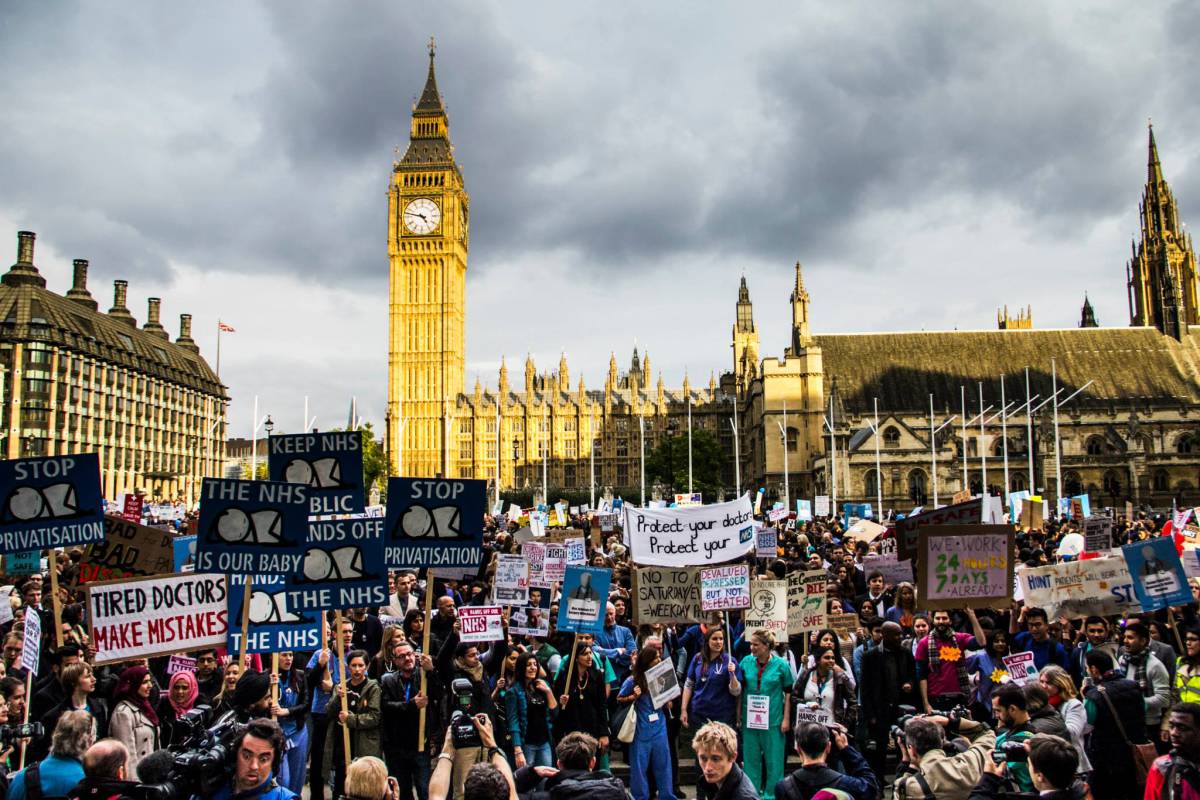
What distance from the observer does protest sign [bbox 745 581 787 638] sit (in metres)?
9.80

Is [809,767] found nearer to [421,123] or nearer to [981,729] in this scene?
[981,729]

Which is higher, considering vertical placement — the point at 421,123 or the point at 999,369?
the point at 421,123

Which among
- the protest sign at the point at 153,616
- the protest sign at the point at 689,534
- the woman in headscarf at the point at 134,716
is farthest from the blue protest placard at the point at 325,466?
the protest sign at the point at 689,534

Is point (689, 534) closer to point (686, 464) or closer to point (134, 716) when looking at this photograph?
point (134, 716)

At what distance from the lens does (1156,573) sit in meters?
9.40

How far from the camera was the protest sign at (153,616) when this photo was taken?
25.8 feet

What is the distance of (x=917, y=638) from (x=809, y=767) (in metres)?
4.17

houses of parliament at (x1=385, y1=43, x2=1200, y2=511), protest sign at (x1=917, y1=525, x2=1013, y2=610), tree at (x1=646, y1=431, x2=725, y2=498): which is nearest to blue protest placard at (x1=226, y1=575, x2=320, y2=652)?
protest sign at (x1=917, y1=525, x2=1013, y2=610)

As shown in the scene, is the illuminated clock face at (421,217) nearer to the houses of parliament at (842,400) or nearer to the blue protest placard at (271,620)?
the houses of parliament at (842,400)

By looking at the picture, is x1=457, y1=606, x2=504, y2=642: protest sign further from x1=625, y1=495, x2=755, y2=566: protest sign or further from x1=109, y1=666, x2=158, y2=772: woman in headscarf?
x1=625, y1=495, x2=755, y2=566: protest sign

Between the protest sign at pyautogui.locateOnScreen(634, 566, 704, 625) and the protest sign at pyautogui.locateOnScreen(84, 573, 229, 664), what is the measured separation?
3.85m

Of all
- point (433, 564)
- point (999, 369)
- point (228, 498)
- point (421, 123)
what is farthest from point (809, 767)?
point (421, 123)

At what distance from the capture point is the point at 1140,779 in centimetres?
721

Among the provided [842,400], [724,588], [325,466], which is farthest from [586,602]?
[842,400]
